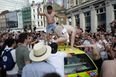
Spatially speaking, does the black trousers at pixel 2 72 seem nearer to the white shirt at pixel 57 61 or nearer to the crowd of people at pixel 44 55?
the crowd of people at pixel 44 55

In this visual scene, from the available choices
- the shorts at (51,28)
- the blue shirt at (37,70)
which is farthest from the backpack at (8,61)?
the blue shirt at (37,70)

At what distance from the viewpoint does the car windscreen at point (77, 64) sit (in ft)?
26.6

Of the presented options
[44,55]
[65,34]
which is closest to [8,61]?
[65,34]

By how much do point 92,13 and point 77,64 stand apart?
34.3 meters

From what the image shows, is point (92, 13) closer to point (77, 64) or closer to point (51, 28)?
point (51, 28)

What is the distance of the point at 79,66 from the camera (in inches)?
326

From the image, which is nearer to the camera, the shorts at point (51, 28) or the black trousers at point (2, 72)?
the black trousers at point (2, 72)

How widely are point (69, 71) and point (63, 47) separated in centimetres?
123

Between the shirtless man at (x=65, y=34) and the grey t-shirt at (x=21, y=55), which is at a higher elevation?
the shirtless man at (x=65, y=34)

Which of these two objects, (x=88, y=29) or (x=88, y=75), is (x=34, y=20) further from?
(x=88, y=75)

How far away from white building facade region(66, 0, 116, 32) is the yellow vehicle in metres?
26.8

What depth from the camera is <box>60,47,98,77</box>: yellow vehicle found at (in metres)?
8.05

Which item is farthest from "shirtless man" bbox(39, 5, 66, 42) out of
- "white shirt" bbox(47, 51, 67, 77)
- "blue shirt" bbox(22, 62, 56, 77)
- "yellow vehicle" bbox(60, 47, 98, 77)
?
"blue shirt" bbox(22, 62, 56, 77)

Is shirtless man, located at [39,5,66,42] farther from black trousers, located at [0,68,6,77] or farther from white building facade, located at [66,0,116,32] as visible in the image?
white building facade, located at [66,0,116,32]
